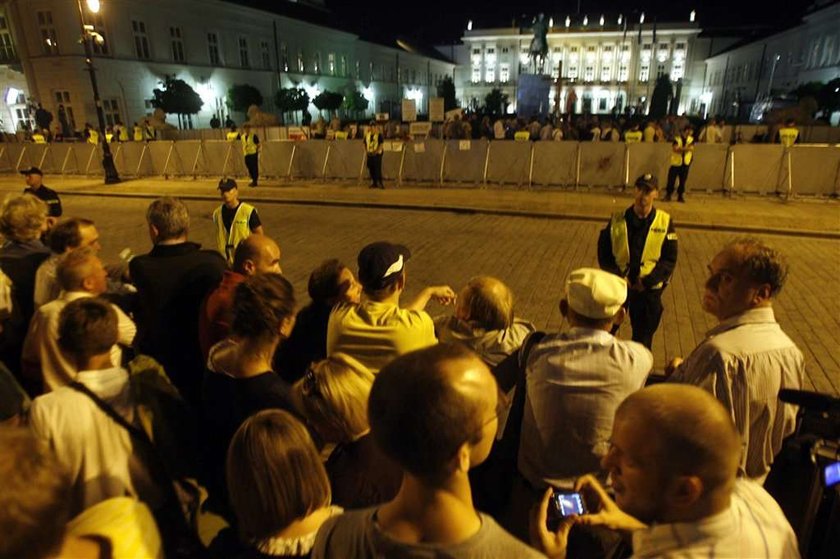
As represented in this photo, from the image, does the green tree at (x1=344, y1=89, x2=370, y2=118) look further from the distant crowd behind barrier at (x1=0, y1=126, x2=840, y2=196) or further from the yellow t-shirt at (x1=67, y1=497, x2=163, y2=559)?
the yellow t-shirt at (x1=67, y1=497, x2=163, y2=559)

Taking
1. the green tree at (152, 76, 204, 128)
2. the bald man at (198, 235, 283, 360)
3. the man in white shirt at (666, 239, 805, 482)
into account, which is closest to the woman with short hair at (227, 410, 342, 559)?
the bald man at (198, 235, 283, 360)

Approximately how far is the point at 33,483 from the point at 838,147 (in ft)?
58.7

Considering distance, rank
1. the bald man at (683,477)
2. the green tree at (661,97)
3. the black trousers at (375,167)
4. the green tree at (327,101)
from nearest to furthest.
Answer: the bald man at (683,477) < the black trousers at (375,167) < the green tree at (327,101) < the green tree at (661,97)

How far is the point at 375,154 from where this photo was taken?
55.9 feet

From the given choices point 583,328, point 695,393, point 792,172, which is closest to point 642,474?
point 695,393

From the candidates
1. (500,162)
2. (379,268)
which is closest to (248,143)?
(500,162)

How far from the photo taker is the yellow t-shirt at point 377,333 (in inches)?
112

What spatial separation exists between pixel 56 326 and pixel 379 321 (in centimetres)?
180

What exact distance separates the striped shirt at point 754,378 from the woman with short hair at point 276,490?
1.84m

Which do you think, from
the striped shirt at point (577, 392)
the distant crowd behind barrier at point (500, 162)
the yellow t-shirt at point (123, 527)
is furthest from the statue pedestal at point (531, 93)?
the yellow t-shirt at point (123, 527)

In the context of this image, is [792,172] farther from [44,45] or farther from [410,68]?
[410,68]

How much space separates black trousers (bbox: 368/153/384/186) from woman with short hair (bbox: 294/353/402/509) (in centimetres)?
1544

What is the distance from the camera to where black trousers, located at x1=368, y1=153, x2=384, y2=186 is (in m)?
17.0

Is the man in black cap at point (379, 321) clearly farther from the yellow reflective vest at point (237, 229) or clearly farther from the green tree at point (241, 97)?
the green tree at point (241, 97)
